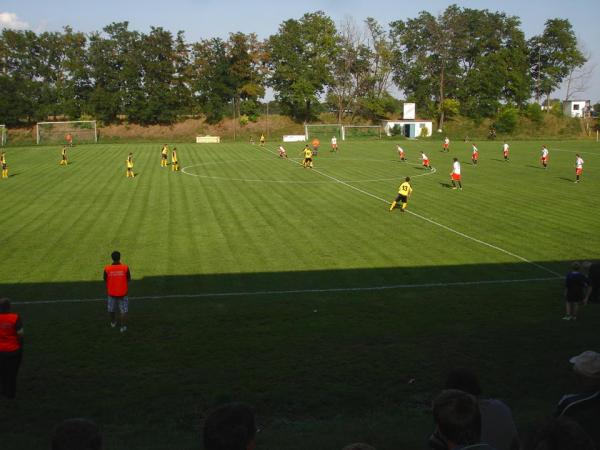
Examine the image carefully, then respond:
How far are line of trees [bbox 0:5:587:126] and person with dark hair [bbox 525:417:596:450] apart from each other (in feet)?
289

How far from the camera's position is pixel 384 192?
30641 millimetres

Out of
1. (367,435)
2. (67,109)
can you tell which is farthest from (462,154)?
(67,109)

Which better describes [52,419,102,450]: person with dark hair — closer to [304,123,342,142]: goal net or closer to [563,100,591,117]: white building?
[304,123,342,142]: goal net

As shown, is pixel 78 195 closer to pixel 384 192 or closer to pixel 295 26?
pixel 384 192

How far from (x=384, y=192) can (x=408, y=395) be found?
22764mm

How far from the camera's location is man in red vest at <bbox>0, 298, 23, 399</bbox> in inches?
331

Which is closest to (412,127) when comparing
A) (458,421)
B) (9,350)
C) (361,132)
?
(361,132)

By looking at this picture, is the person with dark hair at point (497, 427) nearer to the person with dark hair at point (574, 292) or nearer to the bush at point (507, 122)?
the person with dark hair at point (574, 292)

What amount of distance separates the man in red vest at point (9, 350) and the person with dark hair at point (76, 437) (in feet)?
18.9

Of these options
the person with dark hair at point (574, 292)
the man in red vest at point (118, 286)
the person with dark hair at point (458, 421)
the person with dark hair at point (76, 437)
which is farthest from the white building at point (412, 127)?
the person with dark hair at point (76, 437)

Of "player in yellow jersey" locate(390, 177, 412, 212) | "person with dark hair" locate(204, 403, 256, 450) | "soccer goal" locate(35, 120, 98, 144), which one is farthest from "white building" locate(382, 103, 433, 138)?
"person with dark hair" locate(204, 403, 256, 450)

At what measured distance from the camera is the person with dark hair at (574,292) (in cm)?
1184

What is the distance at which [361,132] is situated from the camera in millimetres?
84375

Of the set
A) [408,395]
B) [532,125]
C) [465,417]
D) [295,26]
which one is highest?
[295,26]
